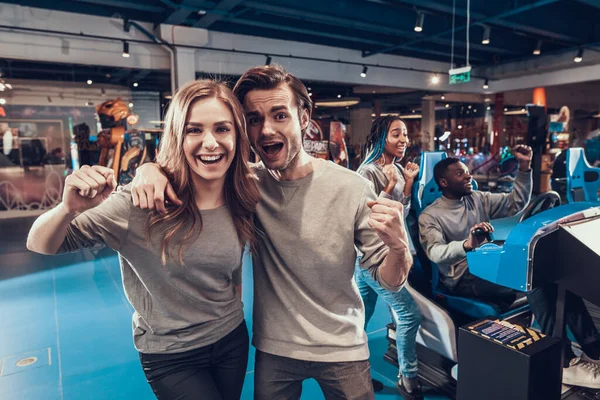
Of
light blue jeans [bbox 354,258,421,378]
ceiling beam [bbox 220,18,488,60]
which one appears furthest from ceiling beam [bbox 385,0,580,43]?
light blue jeans [bbox 354,258,421,378]

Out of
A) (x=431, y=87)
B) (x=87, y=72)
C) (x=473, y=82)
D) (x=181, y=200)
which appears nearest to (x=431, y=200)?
(x=181, y=200)

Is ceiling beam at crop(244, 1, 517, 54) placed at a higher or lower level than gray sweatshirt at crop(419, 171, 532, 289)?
higher

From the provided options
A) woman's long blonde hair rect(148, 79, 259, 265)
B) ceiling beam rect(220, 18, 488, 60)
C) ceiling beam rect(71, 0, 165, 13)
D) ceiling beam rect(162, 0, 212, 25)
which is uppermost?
ceiling beam rect(220, 18, 488, 60)

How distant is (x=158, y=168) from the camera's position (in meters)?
1.29

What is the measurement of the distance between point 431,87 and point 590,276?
461 inches

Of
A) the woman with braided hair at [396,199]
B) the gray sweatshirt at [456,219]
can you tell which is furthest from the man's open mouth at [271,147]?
the gray sweatshirt at [456,219]

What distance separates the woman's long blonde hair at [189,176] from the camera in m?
1.23

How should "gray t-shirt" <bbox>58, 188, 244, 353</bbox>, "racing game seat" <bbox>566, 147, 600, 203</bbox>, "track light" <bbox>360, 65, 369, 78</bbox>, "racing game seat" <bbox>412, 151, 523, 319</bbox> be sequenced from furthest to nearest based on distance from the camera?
"track light" <bbox>360, 65, 369, 78</bbox>, "racing game seat" <bbox>566, 147, 600, 203</bbox>, "racing game seat" <bbox>412, 151, 523, 319</bbox>, "gray t-shirt" <bbox>58, 188, 244, 353</bbox>

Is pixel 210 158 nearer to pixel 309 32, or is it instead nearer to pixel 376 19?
pixel 376 19

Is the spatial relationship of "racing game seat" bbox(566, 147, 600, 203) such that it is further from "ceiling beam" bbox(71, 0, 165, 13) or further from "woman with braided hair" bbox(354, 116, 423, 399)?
"ceiling beam" bbox(71, 0, 165, 13)

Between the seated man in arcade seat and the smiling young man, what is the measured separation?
39.8 inches

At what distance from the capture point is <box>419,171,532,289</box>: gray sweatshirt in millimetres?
2387

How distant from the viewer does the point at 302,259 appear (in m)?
1.30

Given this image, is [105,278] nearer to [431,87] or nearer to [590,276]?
[590,276]
